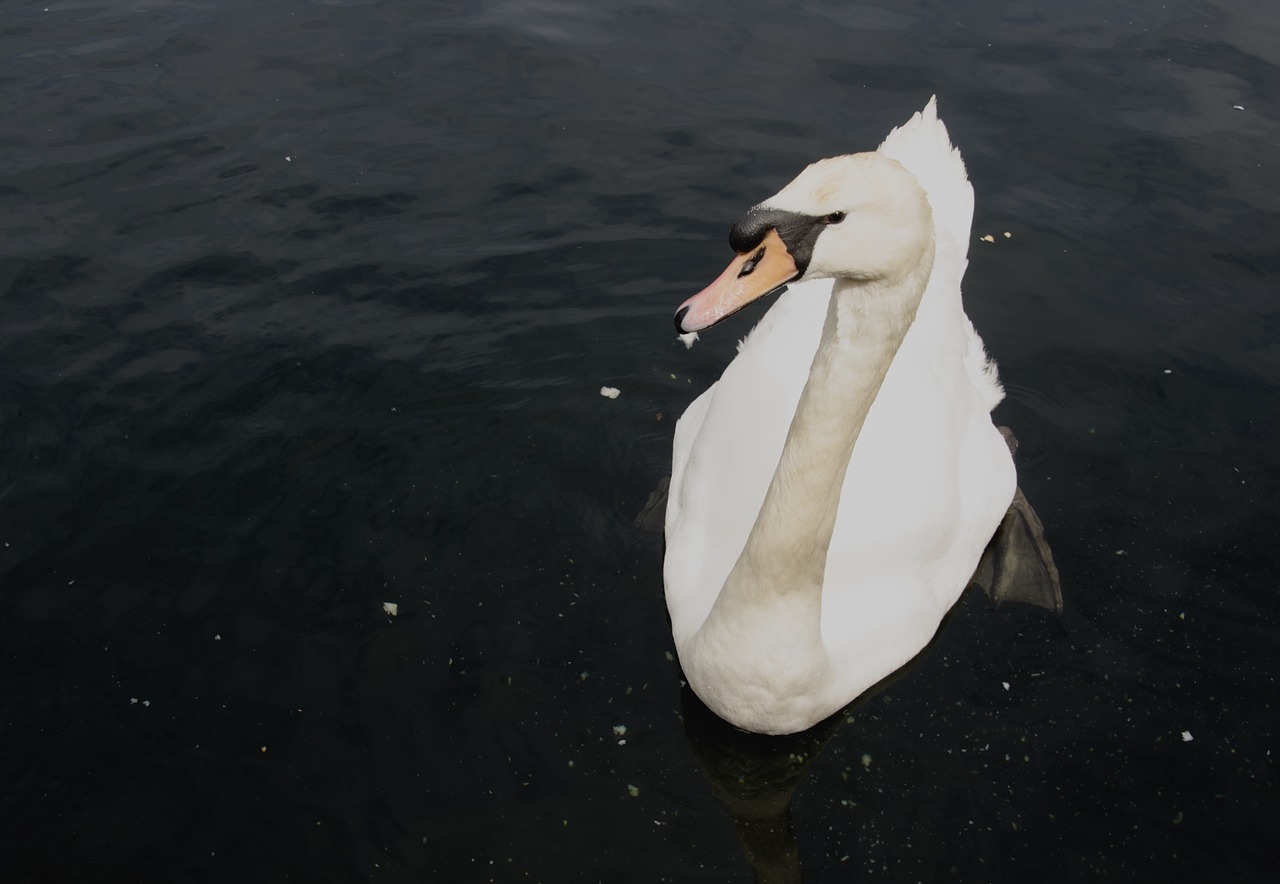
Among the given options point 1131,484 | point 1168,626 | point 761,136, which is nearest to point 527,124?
point 761,136

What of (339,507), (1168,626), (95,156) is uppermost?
(95,156)

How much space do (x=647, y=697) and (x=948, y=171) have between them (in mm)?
4101

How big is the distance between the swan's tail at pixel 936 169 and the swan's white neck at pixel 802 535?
3.22 m

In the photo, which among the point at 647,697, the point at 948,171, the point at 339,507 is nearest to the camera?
the point at 647,697

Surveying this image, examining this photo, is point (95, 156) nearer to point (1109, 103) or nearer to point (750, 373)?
point (750, 373)

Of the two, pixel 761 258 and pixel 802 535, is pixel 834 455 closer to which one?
pixel 802 535

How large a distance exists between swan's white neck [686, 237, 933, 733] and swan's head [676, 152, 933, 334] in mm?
177

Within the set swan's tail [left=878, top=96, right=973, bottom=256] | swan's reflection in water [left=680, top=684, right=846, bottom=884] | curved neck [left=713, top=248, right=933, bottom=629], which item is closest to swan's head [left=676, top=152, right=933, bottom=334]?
curved neck [left=713, top=248, right=933, bottom=629]

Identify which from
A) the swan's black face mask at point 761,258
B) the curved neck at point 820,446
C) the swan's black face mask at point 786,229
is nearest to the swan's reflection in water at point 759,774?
the curved neck at point 820,446

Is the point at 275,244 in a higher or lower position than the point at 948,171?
lower

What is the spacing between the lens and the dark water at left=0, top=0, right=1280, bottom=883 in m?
5.35

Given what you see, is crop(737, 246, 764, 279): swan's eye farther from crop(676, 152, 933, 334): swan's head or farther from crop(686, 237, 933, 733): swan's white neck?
crop(686, 237, 933, 733): swan's white neck

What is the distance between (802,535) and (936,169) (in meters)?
3.73

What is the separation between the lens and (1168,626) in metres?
6.37
